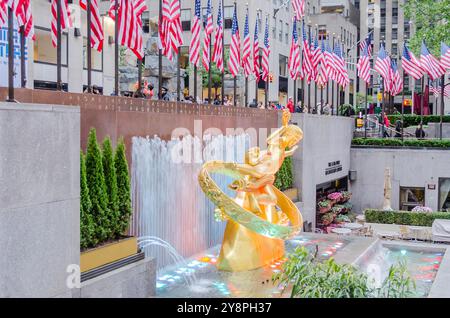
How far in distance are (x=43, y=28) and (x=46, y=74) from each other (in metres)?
2.23

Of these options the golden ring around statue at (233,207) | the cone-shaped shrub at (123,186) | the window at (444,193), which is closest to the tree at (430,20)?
the window at (444,193)

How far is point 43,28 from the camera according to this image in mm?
30359

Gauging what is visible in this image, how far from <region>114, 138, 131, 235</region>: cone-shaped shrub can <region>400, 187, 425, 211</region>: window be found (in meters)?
20.9

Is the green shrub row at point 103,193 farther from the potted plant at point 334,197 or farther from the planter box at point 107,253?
the potted plant at point 334,197

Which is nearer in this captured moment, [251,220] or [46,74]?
[251,220]

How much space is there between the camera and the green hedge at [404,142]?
30.7m

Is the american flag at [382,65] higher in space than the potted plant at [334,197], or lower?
higher

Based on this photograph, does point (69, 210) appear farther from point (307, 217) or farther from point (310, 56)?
point (310, 56)

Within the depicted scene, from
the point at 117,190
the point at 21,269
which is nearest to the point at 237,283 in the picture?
the point at 117,190

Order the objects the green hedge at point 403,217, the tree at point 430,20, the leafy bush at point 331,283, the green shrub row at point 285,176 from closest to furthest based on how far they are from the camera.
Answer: the leafy bush at point 331,283 → the green shrub row at point 285,176 → the green hedge at point 403,217 → the tree at point 430,20

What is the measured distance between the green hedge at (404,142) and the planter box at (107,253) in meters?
21.4

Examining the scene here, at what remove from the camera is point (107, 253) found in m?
12.1

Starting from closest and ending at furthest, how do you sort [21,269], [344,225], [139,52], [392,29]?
1. [21,269]
2. [139,52]
3. [344,225]
4. [392,29]

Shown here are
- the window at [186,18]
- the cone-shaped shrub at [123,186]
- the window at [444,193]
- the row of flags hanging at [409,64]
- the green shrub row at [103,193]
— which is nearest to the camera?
the green shrub row at [103,193]
